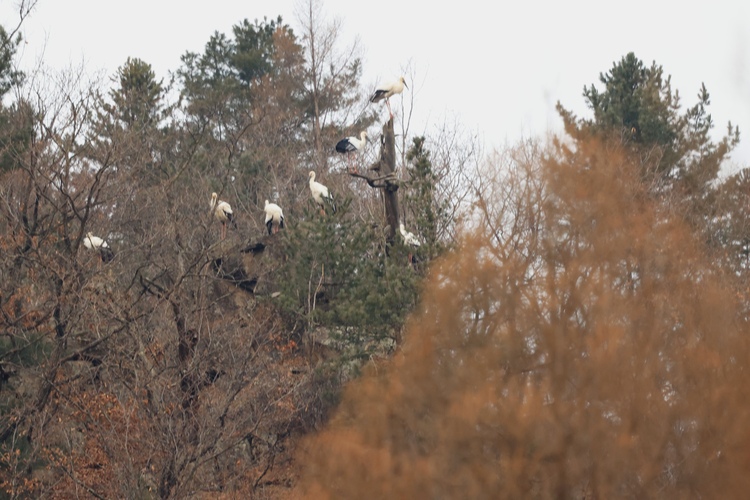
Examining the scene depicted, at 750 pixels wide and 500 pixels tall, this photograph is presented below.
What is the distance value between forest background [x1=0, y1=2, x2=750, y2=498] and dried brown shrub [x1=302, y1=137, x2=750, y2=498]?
3 centimetres

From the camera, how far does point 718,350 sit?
10.4 m

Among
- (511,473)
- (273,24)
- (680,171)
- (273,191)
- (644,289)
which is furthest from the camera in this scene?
(273,24)

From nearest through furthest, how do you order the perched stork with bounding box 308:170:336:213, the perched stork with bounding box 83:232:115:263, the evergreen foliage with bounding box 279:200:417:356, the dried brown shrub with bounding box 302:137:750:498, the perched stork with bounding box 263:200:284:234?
the dried brown shrub with bounding box 302:137:750:498 → the evergreen foliage with bounding box 279:200:417:356 → the perched stork with bounding box 308:170:336:213 → the perched stork with bounding box 83:232:115:263 → the perched stork with bounding box 263:200:284:234

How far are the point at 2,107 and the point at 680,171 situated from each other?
548 inches

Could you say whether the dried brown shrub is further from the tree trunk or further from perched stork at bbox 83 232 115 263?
perched stork at bbox 83 232 115 263

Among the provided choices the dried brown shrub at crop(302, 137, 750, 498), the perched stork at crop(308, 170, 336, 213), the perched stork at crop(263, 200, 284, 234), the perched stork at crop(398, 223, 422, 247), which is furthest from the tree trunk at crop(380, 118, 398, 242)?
the perched stork at crop(263, 200, 284, 234)

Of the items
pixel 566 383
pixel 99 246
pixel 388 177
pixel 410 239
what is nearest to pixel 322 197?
pixel 388 177

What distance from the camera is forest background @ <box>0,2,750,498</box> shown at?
10.1 m

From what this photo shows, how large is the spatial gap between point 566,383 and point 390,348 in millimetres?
4498

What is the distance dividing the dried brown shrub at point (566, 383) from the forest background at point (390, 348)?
27mm

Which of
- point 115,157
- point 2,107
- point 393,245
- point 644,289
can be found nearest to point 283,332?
point 393,245

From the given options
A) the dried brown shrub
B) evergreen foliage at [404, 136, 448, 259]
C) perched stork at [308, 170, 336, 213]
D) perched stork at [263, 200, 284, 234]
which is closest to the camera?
the dried brown shrub

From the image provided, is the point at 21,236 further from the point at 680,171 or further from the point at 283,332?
the point at 680,171

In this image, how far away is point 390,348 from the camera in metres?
14.6
